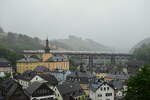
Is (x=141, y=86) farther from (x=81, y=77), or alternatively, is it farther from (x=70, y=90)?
(x=81, y=77)

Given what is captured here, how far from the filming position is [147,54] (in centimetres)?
10875

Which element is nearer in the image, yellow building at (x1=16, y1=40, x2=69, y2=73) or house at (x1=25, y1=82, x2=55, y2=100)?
house at (x1=25, y1=82, x2=55, y2=100)

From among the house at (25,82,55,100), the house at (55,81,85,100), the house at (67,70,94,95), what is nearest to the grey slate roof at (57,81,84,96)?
the house at (55,81,85,100)

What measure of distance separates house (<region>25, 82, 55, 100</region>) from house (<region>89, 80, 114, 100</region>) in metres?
7.38

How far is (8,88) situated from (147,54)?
87.0m

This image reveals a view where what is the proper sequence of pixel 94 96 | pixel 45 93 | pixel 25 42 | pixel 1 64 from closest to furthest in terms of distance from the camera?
pixel 45 93 → pixel 94 96 → pixel 1 64 → pixel 25 42

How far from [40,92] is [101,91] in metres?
10.9

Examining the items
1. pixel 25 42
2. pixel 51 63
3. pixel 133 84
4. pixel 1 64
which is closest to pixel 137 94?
pixel 133 84

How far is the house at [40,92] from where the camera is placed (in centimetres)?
3415

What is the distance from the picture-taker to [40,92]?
34.8 m

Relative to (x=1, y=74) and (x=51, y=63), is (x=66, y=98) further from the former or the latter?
(x=51, y=63)

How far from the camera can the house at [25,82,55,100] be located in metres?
34.2

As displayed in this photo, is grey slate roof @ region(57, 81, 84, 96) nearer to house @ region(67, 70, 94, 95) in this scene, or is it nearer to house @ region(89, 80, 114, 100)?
house @ region(89, 80, 114, 100)

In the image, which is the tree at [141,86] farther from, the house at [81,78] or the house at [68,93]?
the house at [81,78]
